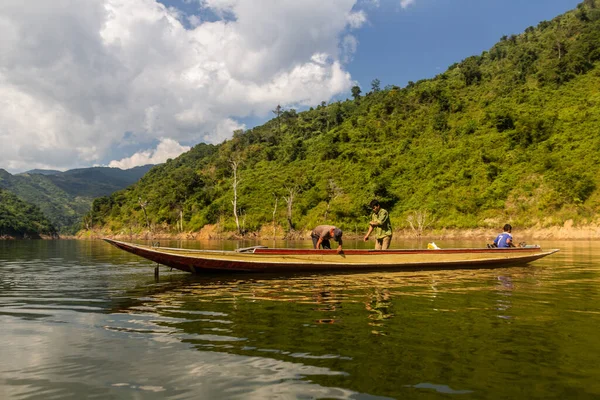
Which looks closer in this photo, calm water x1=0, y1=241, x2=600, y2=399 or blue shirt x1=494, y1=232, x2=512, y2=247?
calm water x1=0, y1=241, x2=600, y2=399

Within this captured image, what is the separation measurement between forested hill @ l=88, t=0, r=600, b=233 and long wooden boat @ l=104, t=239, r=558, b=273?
3557 cm

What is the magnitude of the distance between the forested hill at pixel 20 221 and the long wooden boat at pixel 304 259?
418 feet

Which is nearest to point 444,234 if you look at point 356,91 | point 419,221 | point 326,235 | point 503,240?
point 419,221

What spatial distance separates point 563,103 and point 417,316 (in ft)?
229

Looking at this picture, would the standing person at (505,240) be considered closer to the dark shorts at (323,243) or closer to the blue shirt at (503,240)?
the blue shirt at (503,240)

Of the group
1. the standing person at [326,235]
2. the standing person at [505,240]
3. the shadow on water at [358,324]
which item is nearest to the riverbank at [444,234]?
the standing person at [505,240]

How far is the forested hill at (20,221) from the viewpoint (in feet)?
387

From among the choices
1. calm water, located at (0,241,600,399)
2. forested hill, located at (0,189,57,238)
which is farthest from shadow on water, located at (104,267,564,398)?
forested hill, located at (0,189,57,238)

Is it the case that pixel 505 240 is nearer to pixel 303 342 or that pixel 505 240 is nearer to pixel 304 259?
pixel 304 259

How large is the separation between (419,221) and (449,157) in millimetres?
16804

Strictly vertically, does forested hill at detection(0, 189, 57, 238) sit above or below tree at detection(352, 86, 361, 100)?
below

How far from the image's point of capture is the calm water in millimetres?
4305

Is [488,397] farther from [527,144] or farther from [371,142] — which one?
[371,142]

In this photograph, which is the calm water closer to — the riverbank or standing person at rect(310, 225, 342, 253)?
standing person at rect(310, 225, 342, 253)
